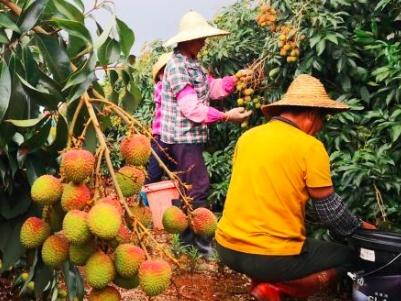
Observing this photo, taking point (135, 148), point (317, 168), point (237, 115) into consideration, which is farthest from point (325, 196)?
point (135, 148)

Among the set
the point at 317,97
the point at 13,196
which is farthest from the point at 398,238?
the point at 13,196

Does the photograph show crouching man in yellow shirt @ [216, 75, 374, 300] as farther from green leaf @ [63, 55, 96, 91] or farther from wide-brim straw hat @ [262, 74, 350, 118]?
green leaf @ [63, 55, 96, 91]

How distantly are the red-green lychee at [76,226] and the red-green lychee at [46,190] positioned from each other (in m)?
0.07

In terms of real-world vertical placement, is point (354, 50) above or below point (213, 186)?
above

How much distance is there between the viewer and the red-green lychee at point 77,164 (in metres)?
1.05

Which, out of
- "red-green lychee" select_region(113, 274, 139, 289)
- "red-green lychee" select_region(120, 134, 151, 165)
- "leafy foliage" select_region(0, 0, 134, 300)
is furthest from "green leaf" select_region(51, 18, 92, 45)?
"red-green lychee" select_region(113, 274, 139, 289)

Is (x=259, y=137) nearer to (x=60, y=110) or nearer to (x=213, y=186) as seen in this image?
(x=60, y=110)

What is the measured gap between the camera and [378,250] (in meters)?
2.54

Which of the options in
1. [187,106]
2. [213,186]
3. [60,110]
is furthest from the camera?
[213,186]

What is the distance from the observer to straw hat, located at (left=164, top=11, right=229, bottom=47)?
12.5ft

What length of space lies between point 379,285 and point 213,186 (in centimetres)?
208

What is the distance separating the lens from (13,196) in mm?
1405

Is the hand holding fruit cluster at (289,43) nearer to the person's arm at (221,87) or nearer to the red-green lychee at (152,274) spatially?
the person's arm at (221,87)

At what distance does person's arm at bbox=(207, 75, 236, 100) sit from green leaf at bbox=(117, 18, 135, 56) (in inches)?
109
